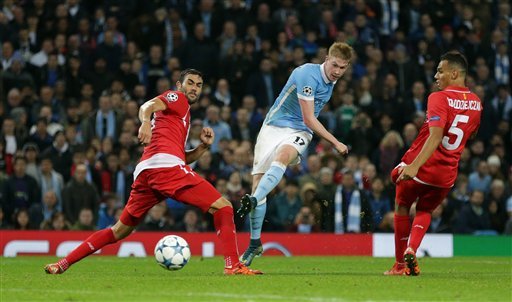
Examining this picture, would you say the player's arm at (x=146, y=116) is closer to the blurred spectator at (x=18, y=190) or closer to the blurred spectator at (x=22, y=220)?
the blurred spectator at (x=22, y=220)

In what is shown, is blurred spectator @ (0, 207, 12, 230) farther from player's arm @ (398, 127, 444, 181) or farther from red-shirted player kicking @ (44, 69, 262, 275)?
player's arm @ (398, 127, 444, 181)

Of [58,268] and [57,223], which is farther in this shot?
[57,223]

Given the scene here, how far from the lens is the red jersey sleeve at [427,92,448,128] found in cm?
1192

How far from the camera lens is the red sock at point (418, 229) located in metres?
12.2

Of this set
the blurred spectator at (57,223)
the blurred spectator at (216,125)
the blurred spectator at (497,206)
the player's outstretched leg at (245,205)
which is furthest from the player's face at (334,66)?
the blurred spectator at (497,206)

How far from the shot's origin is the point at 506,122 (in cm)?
2402

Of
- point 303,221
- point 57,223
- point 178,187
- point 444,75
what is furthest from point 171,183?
point 303,221

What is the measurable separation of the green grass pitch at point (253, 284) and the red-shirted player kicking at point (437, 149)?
0.61m

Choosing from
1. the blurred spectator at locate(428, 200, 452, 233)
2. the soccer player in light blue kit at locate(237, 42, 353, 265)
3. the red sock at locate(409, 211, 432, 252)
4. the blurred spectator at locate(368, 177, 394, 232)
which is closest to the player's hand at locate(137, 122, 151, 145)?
the soccer player in light blue kit at locate(237, 42, 353, 265)

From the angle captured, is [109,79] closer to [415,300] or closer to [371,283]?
[371,283]

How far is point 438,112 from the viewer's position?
1195cm

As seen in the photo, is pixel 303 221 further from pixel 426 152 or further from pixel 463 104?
pixel 426 152

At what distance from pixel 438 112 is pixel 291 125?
2194 millimetres

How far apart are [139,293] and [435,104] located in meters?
4.09
